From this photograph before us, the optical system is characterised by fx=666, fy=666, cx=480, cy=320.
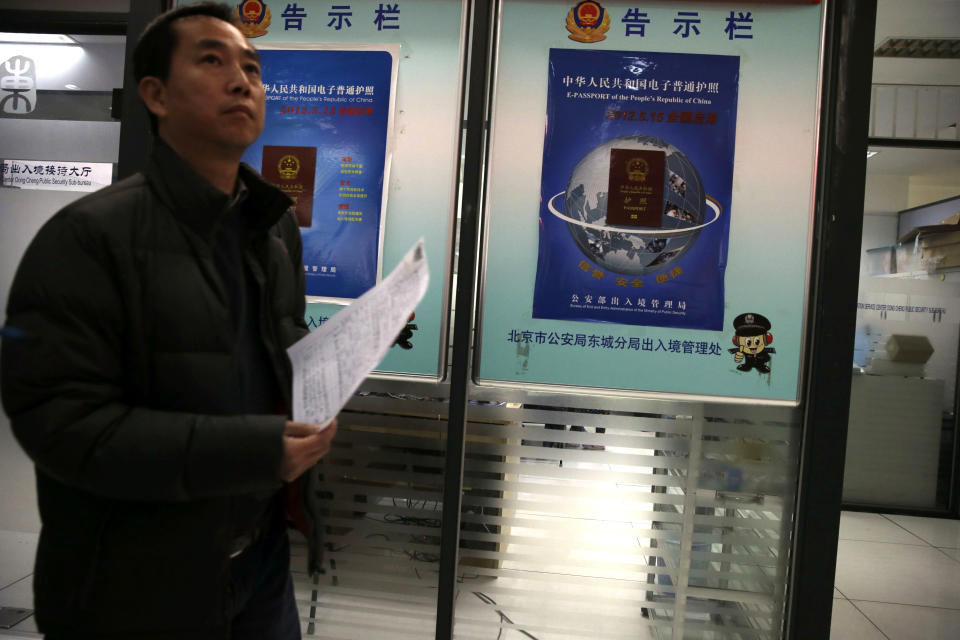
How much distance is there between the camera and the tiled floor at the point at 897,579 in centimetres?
340

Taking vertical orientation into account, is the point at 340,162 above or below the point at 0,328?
above

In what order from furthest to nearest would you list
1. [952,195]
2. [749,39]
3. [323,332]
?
[952,195]
[749,39]
[323,332]

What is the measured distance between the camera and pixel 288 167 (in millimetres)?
2492

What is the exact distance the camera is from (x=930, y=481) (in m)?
5.32

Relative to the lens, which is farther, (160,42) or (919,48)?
(919,48)

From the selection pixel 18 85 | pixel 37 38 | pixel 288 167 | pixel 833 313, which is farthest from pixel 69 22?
pixel 833 313

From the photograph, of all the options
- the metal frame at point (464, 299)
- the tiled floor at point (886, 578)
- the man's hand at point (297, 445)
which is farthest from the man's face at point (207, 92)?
the tiled floor at point (886, 578)

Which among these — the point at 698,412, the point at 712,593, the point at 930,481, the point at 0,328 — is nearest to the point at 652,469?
the point at 698,412

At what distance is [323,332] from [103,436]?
0.36 m

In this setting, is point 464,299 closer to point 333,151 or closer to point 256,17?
point 333,151

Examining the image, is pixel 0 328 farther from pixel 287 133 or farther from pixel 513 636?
pixel 513 636

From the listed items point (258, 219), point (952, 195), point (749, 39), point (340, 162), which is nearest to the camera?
point (258, 219)

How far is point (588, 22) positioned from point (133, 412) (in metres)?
2.03

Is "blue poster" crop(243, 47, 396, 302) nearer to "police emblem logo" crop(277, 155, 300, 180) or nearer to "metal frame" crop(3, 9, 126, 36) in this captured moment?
"police emblem logo" crop(277, 155, 300, 180)
